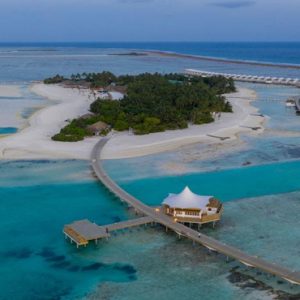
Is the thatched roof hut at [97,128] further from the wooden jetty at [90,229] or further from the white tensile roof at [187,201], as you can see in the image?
the wooden jetty at [90,229]

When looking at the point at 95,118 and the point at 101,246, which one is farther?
the point at 95,118

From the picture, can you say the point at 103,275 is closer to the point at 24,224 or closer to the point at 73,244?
the point at 73,244

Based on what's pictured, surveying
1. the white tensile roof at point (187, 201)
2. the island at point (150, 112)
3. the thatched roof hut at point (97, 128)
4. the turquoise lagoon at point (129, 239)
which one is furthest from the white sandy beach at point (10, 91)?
the white tensile roof at point (187, 201)

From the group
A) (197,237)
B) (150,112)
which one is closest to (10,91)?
(150,112)

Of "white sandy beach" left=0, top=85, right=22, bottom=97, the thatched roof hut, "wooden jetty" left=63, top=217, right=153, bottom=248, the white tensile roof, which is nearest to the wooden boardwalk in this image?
the white tensile roof

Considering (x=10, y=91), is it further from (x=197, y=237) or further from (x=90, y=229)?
(x=197, y=237)

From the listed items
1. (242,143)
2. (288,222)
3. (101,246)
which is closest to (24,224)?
(101,246)
